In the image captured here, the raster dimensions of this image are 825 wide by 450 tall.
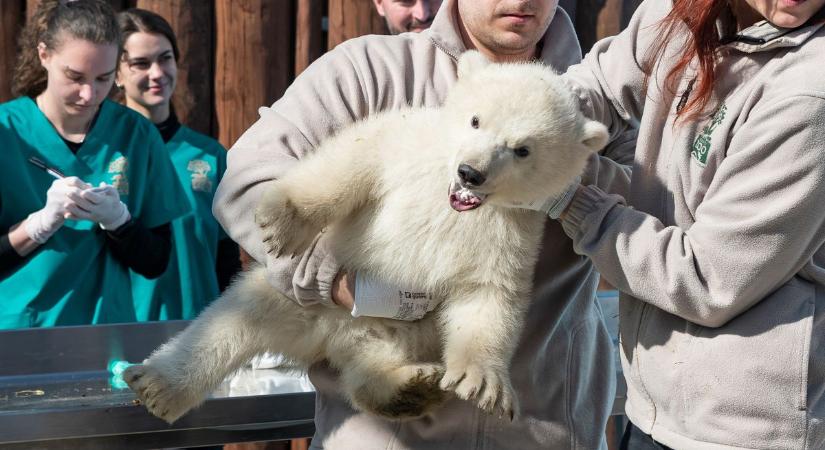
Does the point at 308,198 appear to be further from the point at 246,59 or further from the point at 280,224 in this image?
the point at 246,59

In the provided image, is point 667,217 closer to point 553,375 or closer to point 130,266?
point 553,375

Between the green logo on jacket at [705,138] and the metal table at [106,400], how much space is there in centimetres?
Result: 133

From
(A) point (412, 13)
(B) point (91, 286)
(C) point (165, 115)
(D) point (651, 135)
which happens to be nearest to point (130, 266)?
(B) point (91, 286)

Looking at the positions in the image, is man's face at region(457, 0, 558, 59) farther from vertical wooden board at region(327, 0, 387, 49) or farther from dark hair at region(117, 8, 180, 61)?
vertical wooden board at region(327, 0, 387, 49)

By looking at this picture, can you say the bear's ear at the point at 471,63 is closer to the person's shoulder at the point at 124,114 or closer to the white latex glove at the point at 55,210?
the white latex glove at the point at 55,210

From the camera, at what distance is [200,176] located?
4.12 meters

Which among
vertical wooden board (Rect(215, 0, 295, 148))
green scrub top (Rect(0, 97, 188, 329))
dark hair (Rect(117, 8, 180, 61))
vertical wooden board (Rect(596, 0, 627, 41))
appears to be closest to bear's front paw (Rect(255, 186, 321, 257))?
green scrub top (Rect(0, 97, 188, 329))

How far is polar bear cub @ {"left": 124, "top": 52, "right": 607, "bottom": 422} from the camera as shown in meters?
1.98

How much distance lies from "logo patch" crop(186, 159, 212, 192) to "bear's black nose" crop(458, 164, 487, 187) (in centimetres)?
246

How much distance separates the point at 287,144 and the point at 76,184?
4.74ft

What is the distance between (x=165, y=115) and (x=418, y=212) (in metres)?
2.43

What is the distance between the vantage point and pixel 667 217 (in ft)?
6.55

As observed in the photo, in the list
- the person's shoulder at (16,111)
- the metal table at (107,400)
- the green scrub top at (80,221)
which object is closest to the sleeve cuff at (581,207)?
the metal table at (107,400)

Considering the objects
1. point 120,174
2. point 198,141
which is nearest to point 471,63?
point 120,174
